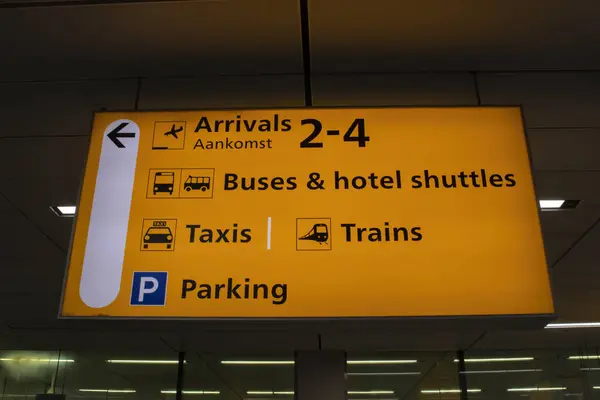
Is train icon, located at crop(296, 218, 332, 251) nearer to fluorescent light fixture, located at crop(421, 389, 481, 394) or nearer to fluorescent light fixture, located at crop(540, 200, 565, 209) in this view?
fluorescent light fixture, located at crop(540, 200, 565, 209)

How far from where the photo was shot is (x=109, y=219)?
2.11 m

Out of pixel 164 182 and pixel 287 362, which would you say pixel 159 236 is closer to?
pixel 164 182

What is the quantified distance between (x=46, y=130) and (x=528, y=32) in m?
2.38

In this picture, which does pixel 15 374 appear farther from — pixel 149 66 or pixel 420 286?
pixel 420 286

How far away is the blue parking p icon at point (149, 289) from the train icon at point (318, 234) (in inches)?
20.8

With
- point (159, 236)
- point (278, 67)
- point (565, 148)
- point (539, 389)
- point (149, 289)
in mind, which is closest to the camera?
point (149, 289)

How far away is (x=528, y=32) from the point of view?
7.32ft

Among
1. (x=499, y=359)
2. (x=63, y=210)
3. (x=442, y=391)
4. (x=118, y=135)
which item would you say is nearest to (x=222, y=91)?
(x=118, y=135)

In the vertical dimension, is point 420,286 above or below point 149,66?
below

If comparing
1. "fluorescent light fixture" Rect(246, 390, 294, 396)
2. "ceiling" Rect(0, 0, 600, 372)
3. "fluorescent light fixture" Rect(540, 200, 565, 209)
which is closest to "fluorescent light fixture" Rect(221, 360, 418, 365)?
"fluorescent light fixture" Rect(246, 390, 294, 396)

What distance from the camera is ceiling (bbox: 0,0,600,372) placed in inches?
83.4

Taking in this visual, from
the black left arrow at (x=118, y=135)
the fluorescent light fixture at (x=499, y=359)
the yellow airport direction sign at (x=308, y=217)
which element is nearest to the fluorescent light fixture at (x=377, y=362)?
the fluorescent light fixture at (x=499, y=359)

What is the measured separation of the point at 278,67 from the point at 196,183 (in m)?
0.67

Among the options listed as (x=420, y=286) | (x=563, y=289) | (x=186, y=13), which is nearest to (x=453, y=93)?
(x=420, y=286)
